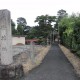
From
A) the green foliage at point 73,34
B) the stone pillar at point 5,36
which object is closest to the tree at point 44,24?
the green foliage at point 73,34

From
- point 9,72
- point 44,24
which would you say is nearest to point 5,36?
point 9,72

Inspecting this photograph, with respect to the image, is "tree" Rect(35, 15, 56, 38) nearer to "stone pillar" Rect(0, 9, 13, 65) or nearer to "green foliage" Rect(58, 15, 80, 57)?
"green foliage" Rect(58, 15, 80, 57)

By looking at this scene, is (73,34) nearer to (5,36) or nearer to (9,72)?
(5,36)

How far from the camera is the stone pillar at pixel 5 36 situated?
10.5 metres

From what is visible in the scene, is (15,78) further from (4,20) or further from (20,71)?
(4,20)

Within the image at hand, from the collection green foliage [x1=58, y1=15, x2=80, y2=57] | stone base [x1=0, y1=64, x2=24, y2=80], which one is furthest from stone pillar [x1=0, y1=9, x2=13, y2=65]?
green foliage [x1=58, y1=15, x2=80, y2=57]

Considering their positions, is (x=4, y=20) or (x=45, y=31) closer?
(x=4, y=20)

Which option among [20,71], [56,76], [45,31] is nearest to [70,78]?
[56,76]

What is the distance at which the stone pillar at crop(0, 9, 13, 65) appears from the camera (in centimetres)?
1048

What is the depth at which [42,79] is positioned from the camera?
1072cm

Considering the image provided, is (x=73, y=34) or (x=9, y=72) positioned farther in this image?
(x=73, y=34)

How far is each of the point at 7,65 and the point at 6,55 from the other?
43 centimetres

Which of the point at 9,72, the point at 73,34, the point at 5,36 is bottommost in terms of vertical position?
the point at 9,72

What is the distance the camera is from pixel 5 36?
10.6 metres
